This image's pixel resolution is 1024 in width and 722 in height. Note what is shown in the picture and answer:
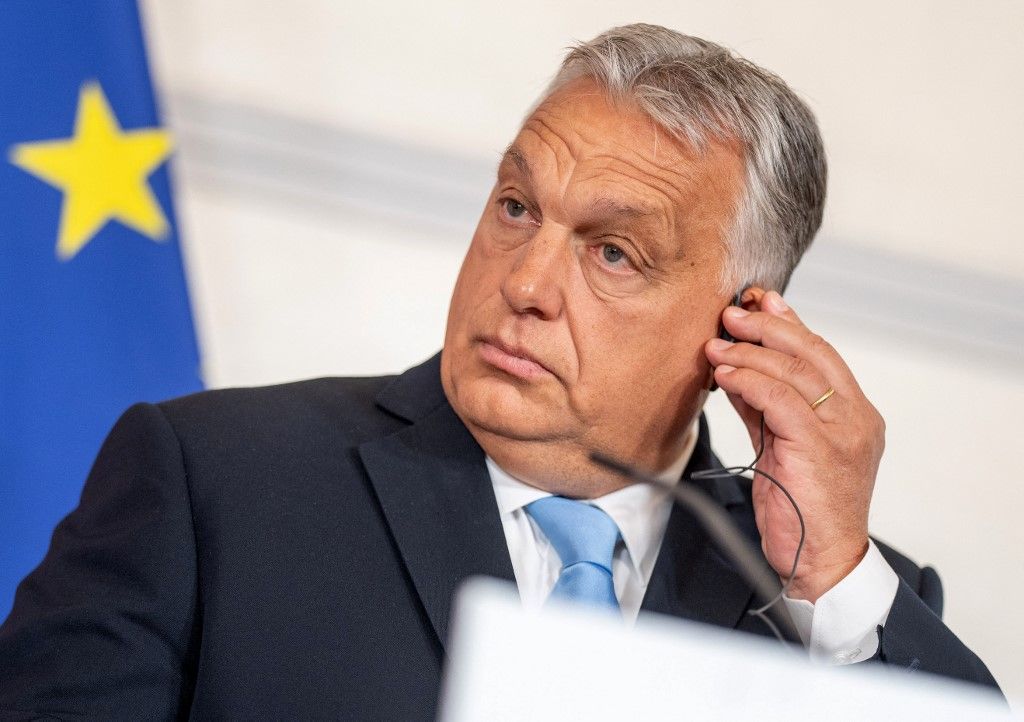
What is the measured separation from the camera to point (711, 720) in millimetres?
757

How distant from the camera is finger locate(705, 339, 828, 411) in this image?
5.62ft

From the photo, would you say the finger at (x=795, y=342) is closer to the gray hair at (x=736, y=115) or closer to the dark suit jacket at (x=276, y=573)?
the gray hair at (x=736, y=115)

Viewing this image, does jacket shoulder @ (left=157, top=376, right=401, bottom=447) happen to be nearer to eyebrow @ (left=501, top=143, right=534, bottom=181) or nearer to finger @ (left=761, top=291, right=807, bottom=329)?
eyebrow @ (left=501, top=143, right=534, bottom=181)

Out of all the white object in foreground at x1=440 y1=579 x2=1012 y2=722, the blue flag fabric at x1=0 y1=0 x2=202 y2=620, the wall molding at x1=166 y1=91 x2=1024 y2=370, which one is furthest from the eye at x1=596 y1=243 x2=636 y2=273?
the wall molding at x1=166 y1=91 x2=1024 y2=370

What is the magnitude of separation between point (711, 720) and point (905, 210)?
2.51m

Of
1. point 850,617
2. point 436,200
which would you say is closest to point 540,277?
point 850,617

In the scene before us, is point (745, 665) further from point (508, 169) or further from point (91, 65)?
point (91, 65)

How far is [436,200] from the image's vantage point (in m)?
3.00

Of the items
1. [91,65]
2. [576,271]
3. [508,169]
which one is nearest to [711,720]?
[576,271]

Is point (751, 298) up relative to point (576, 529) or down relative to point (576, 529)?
up

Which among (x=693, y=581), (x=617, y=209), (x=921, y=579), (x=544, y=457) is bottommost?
(x=921, y=579)

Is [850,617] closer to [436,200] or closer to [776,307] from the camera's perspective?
[776,307]

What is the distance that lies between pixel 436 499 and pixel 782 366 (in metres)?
0.52

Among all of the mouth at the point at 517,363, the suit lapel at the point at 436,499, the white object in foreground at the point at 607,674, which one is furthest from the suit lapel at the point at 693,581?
the white object in foreground at the point at 607,674
